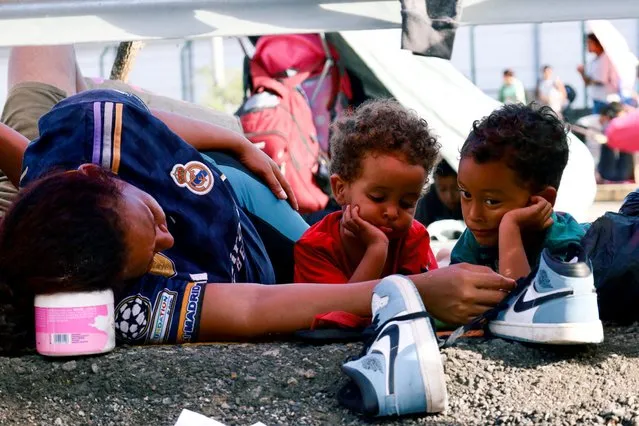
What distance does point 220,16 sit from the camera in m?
2.66

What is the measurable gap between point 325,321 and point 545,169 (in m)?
0.79

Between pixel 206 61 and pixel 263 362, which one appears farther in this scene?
pixel 206 61

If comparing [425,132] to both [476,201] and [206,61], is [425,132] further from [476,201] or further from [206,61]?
[206,61]

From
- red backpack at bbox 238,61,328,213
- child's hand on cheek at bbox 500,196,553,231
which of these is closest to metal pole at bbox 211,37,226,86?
red backpack at bbox 238,61,328,213

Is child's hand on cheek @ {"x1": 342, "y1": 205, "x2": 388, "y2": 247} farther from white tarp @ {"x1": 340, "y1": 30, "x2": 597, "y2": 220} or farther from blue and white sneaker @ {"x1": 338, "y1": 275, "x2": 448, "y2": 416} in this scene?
white tarp @ {"x1": 340, "y1": 30, "x2": 597, "y2": 220}

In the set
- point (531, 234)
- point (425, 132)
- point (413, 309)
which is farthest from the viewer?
point (425, 132)

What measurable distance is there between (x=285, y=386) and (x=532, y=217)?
85 centimetres

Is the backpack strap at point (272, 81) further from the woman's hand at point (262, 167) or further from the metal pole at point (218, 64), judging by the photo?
the metal pole at point (218, 64)

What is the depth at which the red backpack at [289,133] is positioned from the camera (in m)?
6.23

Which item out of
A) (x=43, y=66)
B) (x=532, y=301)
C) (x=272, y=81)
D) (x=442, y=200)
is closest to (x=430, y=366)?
(x=532, y=301)

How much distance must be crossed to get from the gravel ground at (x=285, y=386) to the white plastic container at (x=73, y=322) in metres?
0.04

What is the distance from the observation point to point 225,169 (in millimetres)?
3242

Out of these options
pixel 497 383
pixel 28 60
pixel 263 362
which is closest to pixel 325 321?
pixel 263 362

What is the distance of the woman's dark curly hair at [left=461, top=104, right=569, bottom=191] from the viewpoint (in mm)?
2832
